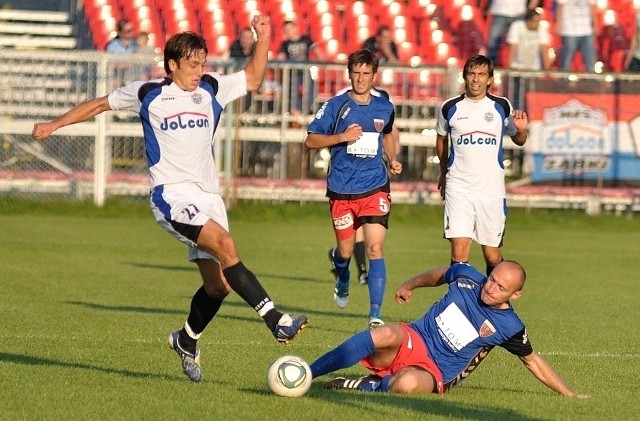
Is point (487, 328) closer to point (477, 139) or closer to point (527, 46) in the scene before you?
point (477, 139)

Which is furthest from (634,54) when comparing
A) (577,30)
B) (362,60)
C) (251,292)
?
(251,292)

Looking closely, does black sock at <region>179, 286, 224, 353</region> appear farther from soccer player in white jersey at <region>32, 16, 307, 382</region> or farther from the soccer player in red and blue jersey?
the soccer player in red and blue jersey

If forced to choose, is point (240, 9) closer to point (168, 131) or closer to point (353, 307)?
point (353, 307)

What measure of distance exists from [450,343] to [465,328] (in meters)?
0.12

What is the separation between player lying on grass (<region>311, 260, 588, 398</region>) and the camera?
7.62 meters

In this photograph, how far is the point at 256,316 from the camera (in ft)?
37.9

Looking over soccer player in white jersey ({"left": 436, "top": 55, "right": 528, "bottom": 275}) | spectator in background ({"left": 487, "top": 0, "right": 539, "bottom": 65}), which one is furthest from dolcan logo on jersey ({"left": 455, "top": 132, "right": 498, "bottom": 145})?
spectator in background ({"left": 487, "top": 0, "right": 539, "bottom": 65})

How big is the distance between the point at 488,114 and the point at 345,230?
1.49 metres

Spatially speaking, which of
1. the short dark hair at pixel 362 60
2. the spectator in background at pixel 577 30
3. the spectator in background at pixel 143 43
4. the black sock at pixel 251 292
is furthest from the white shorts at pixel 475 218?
the spectator in background at pixel 577 30

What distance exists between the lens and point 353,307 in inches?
487

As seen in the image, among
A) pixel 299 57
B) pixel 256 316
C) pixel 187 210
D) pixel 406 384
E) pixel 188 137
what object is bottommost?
pixel 256 316

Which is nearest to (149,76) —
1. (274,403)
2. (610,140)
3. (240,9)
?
(240,9)

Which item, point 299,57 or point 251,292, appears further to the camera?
point 299,57

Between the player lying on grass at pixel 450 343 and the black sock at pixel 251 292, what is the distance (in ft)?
1.44
